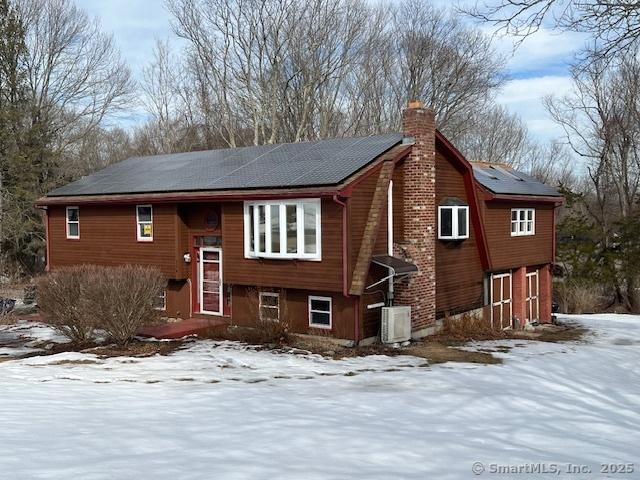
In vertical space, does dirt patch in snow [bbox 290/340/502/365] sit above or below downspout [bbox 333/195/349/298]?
below

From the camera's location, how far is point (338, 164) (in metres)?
14.6

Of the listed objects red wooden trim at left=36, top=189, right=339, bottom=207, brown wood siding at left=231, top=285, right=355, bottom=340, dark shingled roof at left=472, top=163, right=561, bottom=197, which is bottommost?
brown wood siding at left=231, top=285, right=355, bottom=340

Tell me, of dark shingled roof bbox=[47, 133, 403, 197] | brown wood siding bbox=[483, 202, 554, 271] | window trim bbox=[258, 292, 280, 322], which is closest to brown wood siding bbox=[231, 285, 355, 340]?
window trim bbox=[258, 292, 280, 322]

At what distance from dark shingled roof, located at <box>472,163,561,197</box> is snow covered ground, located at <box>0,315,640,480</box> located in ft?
26.0

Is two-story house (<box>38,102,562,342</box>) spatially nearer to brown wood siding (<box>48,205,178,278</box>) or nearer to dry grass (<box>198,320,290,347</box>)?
brown wood siding (<box>48,205,178,278</box>)

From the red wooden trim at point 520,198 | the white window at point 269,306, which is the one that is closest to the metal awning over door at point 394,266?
the white window at point 269,306

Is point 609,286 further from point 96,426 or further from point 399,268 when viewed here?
point 96,426

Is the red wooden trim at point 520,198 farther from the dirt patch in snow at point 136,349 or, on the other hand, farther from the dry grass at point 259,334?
the dirt patch in snow at point 136,349

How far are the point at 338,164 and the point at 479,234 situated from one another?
5761 mm

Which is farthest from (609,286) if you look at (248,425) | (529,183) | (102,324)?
(248,425)

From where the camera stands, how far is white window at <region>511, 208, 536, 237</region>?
2043 cm

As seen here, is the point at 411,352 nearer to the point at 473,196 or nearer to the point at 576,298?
the point at 473,196

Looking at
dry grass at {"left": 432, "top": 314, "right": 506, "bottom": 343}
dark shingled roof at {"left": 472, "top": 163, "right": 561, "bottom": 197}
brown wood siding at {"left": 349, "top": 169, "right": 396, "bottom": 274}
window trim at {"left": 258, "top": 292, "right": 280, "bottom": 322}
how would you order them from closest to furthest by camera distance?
1. brown wood siding at {"left": 349, "top": 169, "right": 396, "bottom": 274}
2. window trim at {"left": 258, "top": 292, "right": 280, "bottom": 322}
3. dry grass at {"left": 432, "top": 314, "right": 506, "bottom": 343}
4. dark shingled roof at {"left": 472, "top": 163, "right": 561, "bottom": 197}

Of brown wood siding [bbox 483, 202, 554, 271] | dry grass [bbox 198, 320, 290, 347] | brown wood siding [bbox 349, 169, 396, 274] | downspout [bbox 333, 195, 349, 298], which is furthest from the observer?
Result: brown wood siding [bbox 483, 202, 554, 271]
